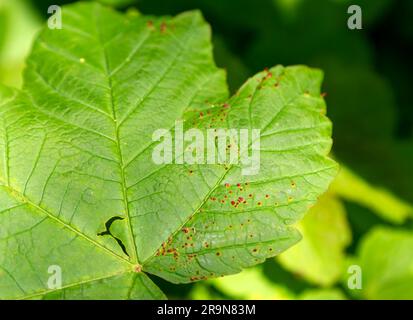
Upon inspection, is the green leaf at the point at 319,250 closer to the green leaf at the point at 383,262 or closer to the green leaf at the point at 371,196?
the green leaf at the point at 371,196

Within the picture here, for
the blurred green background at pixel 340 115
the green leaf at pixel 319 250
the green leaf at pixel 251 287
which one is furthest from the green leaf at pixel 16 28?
the green leaf at pixel 319 250

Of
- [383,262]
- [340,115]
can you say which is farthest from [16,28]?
[383,262]

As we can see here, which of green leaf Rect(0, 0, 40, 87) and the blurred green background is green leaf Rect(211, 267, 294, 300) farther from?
green leaf Rect(0, 0, 40, 87)

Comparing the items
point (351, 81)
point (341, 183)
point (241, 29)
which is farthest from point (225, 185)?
point (241, 29)

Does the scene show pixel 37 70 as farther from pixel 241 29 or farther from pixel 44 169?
pixel 241 29

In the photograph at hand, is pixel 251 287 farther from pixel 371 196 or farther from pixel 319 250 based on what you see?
pixel 371 196

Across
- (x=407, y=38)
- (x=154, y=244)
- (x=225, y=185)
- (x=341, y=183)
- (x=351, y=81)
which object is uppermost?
(x=407, y=38)

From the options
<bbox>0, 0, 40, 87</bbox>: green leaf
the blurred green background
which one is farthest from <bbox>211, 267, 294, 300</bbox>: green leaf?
<bbox>0, 0, 40, 87</bbox>: green leaf

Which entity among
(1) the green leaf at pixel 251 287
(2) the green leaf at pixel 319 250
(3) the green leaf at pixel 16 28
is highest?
(3) the green leaf at pixel 16 28
